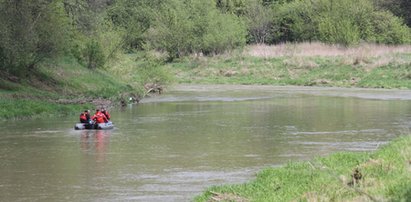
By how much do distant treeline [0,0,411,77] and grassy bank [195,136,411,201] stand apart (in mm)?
25477

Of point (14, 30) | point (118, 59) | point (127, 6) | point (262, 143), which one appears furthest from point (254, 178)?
point (127, 6)

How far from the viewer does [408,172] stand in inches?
624

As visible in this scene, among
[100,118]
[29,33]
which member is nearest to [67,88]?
[29,33]

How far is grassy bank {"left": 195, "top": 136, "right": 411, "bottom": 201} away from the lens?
1416 cm

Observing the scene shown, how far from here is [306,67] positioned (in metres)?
70.9

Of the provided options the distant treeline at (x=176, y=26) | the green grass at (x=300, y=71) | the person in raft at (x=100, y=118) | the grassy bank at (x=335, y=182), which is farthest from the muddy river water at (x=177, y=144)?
the green grass at (x=300, y=71)

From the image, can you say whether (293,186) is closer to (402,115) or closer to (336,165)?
(336,165)

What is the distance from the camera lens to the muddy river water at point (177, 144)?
1888 centimetres

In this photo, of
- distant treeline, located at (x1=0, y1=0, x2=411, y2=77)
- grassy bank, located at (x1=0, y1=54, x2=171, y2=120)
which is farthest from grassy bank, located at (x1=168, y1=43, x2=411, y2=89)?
grassy bank, located at (x1=0, y1=54, x2=171, y2=120)

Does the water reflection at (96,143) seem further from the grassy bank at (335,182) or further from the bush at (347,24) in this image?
the bush at (347,24)

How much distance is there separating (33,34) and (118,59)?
18965 mm

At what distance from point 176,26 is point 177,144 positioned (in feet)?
187

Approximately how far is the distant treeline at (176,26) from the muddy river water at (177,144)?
6.28 meters

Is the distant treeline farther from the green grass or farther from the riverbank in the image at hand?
the green grass
